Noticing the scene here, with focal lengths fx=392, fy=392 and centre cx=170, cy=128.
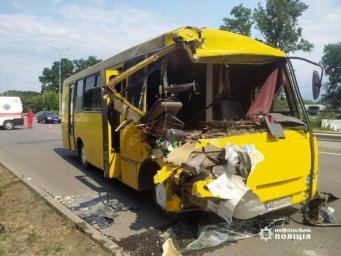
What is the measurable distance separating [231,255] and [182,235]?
2.57 ft

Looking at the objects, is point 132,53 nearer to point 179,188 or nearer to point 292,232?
point 179,188

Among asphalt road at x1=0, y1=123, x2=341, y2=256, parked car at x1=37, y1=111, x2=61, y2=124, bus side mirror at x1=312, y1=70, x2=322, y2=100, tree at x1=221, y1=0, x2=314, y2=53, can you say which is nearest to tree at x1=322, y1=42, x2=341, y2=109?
tree at x1=221, y1=0, x2=314, y2=53

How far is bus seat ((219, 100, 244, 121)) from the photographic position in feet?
20.5

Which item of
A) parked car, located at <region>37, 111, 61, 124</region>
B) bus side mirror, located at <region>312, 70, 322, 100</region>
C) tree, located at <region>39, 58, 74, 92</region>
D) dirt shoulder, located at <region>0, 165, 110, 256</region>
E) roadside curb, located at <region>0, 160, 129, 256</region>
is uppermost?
tree, located at <region>39, 58, 74, 92</region>

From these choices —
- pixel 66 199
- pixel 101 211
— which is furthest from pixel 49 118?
pixel 101 211

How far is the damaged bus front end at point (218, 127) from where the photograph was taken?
451 centimetres

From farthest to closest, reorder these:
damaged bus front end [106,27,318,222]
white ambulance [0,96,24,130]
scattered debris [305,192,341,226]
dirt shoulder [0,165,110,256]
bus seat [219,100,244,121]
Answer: white ambulance [0,96,24,130] → bus seat [219,100,244,121] → scattered debris [305,192,341,226] → dirt shoulder [0,165,110,256] → damaged bus front end [106,27,318,222]

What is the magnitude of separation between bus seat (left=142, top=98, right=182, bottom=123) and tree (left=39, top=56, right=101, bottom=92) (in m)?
87.4

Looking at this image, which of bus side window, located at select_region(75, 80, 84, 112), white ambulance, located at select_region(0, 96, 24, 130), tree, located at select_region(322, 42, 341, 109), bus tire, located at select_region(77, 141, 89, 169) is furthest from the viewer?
tree, located at select_region(322, 42, 341, 109)

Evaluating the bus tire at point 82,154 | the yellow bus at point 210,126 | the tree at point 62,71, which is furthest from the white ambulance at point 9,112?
the tree at point 62,71

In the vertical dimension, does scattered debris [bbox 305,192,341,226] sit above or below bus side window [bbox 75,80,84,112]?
below

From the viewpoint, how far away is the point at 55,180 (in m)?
9.30

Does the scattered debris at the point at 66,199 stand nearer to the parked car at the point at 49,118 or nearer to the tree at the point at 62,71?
the parked car at the point at 49,118

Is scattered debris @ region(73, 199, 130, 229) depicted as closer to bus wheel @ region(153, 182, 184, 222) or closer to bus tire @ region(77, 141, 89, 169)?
bus wheel @ region(153, 182, 184, 222)
